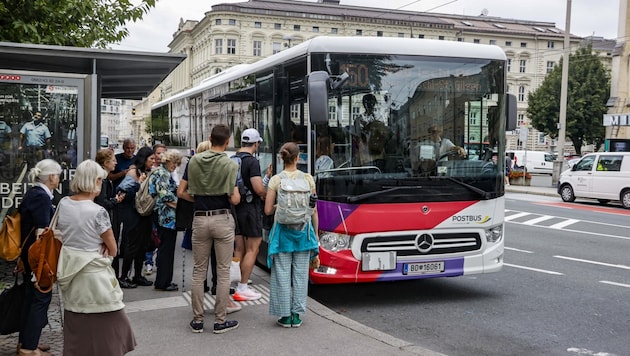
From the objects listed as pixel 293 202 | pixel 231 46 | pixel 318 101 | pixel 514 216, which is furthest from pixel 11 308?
pixel 231 46

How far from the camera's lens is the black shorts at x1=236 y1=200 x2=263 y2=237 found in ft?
23.0

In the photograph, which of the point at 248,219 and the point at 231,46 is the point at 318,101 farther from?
the point at 231,46

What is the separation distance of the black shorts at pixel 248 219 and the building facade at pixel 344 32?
7872 centimetres

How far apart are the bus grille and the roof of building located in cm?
304

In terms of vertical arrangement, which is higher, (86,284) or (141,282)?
(86,284)

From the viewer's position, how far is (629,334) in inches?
272

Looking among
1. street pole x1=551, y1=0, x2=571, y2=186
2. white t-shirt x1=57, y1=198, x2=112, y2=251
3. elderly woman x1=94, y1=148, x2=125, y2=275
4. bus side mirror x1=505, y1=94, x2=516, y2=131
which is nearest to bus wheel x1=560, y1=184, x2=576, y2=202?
street pole x1=551, y1=0, x2=571, y2=186

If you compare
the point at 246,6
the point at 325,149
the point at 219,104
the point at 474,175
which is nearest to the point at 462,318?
the point at 474,175

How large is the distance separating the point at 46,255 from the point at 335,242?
3.34 meters

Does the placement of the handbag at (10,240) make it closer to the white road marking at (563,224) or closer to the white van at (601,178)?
the white road marking at (563,224)

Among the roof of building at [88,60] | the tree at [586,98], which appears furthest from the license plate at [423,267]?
the tree at [586,98]

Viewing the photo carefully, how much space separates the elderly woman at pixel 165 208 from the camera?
757 cm

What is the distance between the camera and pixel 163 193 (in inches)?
298

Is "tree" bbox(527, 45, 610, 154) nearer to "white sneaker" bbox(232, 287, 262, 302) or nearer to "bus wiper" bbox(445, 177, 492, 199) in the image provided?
"bus wiper" bbox(445, 177, 492, 199)
